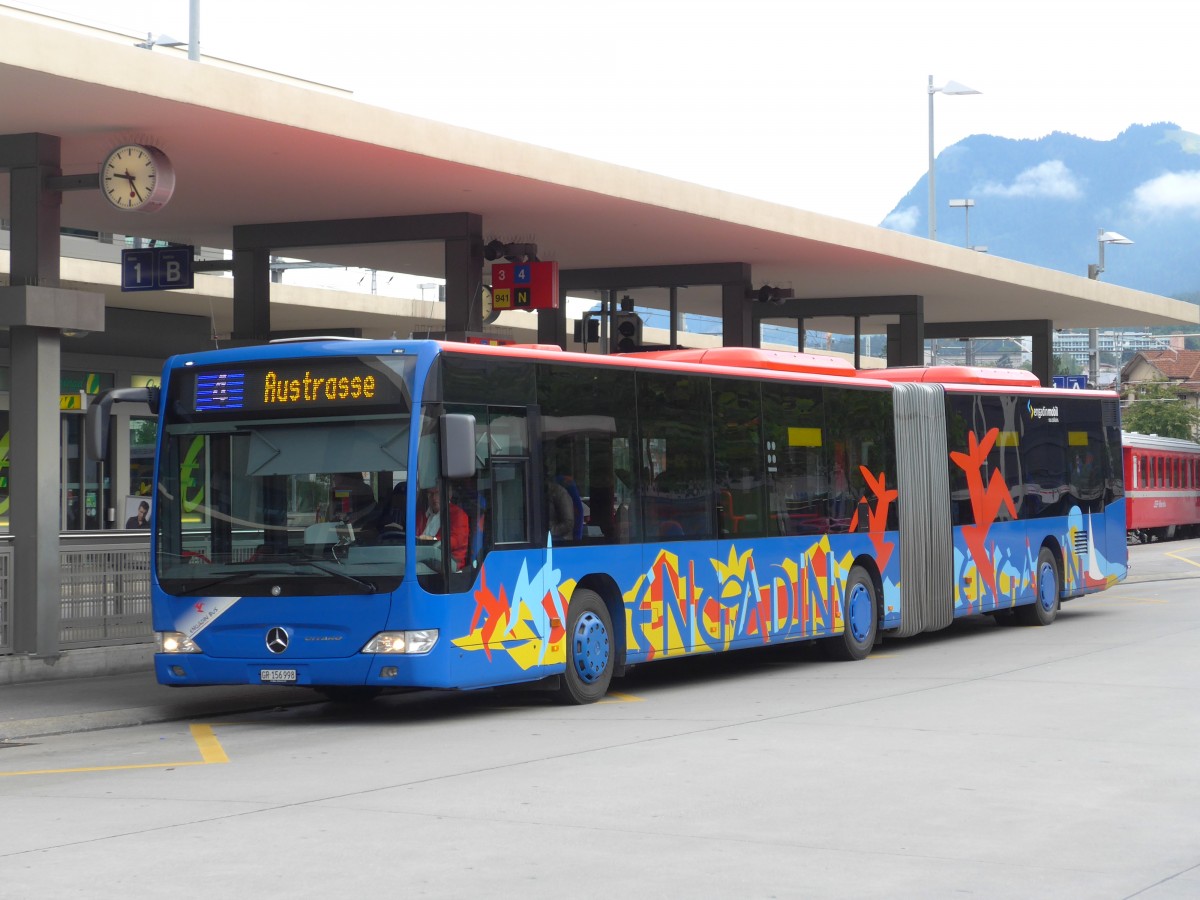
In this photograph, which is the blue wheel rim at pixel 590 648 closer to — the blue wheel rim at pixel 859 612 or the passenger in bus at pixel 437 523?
the passenger in bus at pixel 437 523

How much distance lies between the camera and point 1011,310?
37.0 meters

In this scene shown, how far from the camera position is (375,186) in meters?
19.6

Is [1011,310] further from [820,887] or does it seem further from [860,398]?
[820,887]

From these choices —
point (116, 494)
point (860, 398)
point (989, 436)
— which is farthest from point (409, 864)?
point (116, 494)

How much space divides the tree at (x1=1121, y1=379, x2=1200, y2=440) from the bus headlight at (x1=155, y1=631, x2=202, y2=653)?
269 feet

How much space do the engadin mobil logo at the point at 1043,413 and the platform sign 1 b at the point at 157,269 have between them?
10.5 metres

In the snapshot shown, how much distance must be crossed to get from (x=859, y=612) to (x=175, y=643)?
780cm

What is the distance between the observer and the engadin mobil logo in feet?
73.7

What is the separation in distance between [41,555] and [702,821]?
361 inches

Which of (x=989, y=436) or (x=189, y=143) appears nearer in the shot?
(x=189, y=143)

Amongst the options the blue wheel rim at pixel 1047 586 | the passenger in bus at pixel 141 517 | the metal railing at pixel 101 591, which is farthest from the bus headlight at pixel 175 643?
the passenger in bus at pixel 141 517

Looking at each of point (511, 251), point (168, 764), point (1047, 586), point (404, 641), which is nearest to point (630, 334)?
point (511, 251)

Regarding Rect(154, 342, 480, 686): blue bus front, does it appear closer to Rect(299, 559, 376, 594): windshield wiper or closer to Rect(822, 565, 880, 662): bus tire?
Rect(299, 559, 376, 594): windshield wiper

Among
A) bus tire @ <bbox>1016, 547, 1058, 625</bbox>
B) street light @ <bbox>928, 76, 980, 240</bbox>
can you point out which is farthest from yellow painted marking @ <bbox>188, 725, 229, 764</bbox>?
street light @ <bbox>928, 76, 980, 240</bbox>
